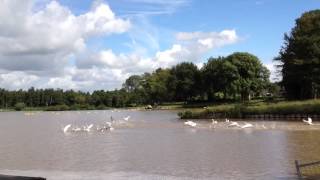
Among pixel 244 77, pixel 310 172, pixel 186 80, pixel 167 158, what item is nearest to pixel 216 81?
pixel 244 77

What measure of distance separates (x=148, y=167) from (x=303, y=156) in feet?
28.3

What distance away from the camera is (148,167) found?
88.4ft

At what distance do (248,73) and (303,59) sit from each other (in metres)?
42.4

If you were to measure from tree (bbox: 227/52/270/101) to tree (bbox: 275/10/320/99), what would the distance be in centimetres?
2998

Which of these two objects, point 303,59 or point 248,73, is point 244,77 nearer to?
point 248,73

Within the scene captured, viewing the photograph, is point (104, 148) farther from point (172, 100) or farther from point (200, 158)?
point (172, 100)

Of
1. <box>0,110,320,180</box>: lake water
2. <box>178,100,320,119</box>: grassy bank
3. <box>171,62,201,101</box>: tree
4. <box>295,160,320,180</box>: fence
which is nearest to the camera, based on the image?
<box>295,160,320,180</box>: fence

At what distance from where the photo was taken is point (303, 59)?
90.8 meters

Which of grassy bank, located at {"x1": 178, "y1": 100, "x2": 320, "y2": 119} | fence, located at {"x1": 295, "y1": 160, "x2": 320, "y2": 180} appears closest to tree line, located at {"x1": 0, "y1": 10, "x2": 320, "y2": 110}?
grassy bank, located at {"x1": 178, "y1": 100, "x2": 320, "y2": 119}

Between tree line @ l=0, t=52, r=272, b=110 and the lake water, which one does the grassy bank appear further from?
tree line @ l=0, t=52, r=272, b=110

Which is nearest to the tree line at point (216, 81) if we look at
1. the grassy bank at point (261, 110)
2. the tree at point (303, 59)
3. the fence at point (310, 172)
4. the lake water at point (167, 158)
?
the tree at point (303, 59)

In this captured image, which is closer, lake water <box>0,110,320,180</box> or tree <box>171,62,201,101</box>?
lake water <box>0,110,320,180</box>

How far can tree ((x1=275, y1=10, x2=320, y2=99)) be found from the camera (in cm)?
8944

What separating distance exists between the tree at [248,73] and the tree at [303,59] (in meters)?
30.0
